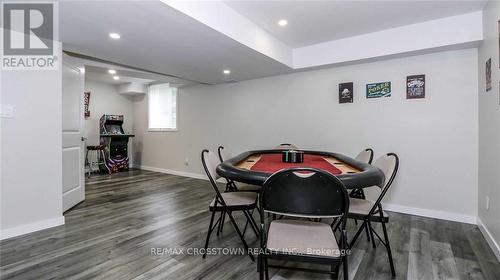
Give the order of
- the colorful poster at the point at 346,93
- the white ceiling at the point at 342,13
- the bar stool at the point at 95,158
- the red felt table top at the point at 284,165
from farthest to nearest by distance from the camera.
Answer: the bar stool at the point at 95,158
the colorful poster at the point at 346,93
the white ceiling at the point at 342,13
the red felt table top at the point at 284,165

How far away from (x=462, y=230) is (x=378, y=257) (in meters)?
1.34

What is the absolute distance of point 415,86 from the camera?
305 centimetres

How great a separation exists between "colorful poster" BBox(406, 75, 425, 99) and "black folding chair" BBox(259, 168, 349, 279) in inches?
102

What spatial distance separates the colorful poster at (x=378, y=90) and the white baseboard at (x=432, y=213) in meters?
1.51

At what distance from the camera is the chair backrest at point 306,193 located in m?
1.22

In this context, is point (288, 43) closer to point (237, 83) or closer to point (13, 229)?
point (237, 83)

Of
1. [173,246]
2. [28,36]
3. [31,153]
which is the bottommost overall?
[173,246]

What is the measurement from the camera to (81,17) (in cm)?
208

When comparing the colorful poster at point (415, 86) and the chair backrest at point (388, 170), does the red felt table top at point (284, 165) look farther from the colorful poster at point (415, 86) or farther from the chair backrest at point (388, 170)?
the colorful poster at point (415, 86)

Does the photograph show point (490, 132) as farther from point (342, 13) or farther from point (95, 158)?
point (95, 158)

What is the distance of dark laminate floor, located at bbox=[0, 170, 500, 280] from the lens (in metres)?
1.76

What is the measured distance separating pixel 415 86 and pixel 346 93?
841 mm

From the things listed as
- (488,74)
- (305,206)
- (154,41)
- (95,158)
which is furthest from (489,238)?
(95,158)

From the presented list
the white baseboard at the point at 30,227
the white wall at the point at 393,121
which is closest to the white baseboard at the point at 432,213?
the white wall at the point at 393,121
